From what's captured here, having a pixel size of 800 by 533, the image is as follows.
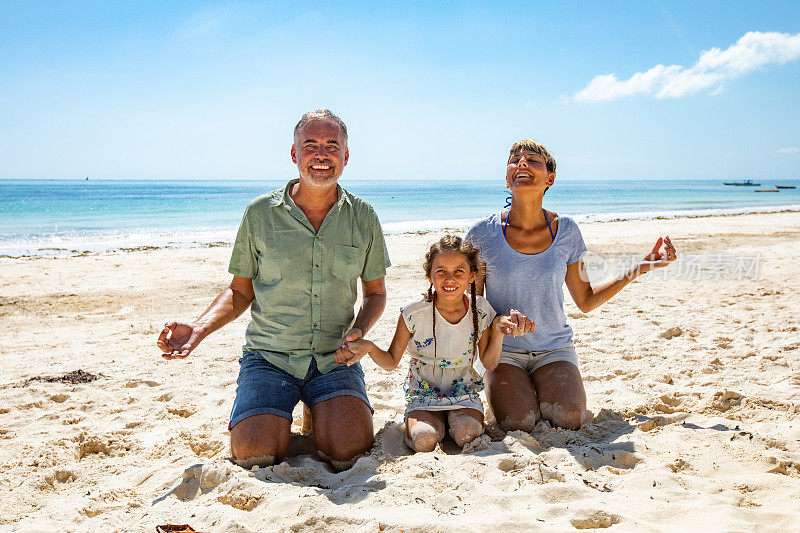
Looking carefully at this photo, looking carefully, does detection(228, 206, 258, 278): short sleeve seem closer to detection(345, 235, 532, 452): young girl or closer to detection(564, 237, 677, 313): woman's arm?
detection(345, 235, 532, 452): young girl

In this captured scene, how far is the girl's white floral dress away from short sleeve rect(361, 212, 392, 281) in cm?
38

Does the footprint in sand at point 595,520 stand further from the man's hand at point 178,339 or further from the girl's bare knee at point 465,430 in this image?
the man's hand at point 178,339

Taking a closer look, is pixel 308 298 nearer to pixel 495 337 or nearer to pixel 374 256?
pixel 374 256

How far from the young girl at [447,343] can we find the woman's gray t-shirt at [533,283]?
0.27 metres

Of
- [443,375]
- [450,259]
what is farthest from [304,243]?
[443,375]

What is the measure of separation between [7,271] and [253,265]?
921 centimetres

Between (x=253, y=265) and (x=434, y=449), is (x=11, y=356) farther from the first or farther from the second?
(x=434, y=449)

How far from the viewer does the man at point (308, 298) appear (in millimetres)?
3150

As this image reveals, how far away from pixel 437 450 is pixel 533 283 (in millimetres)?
1276

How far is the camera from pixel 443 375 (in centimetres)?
337

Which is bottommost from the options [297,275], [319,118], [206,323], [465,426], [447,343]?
[465,426]

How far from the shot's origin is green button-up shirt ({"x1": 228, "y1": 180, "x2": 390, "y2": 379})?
3.32 meters

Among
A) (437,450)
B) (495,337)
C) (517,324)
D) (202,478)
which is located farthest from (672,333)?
(202,478)

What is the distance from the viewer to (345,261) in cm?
340
